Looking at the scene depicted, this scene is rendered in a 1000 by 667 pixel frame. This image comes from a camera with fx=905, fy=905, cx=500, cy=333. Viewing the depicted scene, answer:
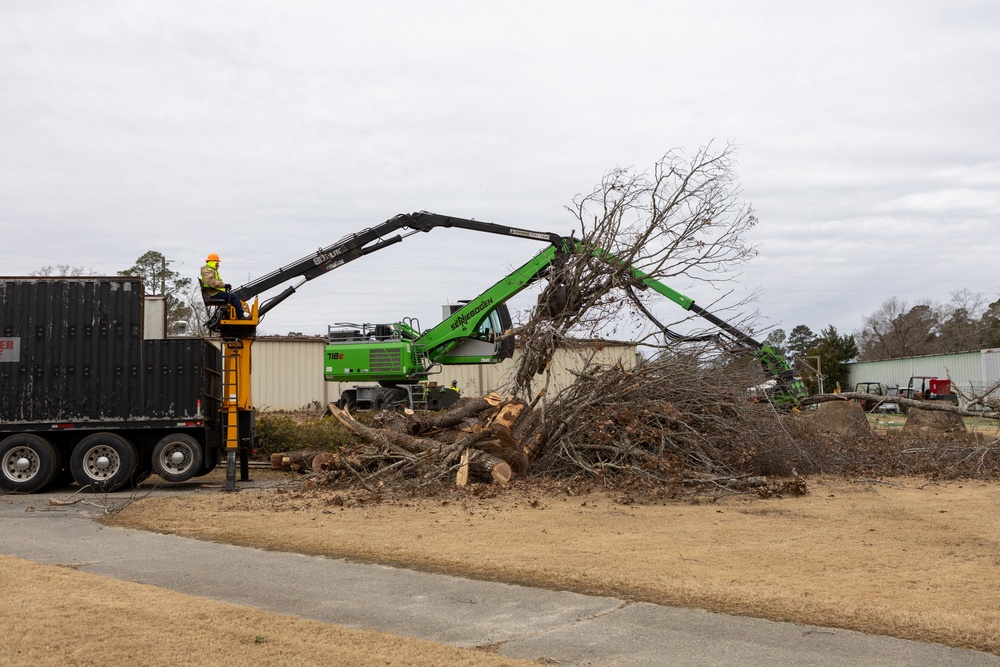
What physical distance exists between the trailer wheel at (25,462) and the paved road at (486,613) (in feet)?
18.7

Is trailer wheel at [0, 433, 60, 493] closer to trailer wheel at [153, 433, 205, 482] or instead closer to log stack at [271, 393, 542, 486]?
trailer wheel at [153, 433, 205, 482]

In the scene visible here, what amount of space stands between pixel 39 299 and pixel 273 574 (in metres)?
9.23

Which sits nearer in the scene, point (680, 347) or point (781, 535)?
point (781, 535)

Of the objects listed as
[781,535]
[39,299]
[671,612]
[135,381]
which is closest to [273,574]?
[671,612]

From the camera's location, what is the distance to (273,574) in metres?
7.59

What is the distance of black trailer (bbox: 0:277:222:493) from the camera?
1438 cm

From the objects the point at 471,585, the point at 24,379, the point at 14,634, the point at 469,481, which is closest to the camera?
the point at 14,634

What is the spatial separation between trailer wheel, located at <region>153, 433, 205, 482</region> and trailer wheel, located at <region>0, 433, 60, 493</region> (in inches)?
63.3

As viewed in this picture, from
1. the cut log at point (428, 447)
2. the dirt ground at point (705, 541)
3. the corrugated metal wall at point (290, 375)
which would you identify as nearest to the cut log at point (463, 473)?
the cut log at point (428, 447)

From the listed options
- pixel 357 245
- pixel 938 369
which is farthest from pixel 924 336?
pixel 357 245

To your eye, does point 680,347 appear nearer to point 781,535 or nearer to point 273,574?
point 781,535

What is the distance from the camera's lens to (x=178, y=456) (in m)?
14.7

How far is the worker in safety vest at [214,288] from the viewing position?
1424 centimetres

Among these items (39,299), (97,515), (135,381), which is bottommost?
(97,515)
